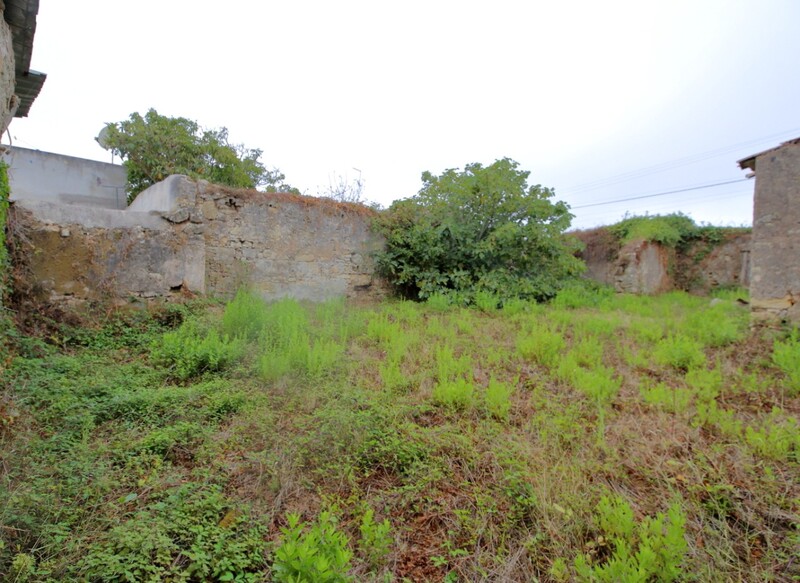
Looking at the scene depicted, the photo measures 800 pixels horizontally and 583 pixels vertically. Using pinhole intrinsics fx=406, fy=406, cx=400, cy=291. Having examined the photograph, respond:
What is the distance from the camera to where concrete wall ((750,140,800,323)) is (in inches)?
224

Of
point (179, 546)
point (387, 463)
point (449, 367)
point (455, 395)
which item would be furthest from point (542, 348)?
point (179, 546)

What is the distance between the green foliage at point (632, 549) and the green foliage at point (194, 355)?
3.48 meters

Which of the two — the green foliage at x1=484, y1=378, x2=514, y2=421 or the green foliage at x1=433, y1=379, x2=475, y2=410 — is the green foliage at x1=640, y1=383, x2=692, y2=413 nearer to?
the green foliage at x1=484, y1=378, x2=514, y2=421

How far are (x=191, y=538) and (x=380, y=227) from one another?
760 centimetres

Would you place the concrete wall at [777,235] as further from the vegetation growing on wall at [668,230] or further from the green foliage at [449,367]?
the vegetation growing on wall at [668,230]

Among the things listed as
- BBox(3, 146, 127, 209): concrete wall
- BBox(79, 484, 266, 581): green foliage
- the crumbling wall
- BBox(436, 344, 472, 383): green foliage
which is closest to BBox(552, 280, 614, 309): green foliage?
BBox(436, 344, 472, 383): green foliage

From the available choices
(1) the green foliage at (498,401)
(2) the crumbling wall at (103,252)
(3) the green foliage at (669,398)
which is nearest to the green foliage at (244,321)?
(2) the crumbling wall at (103,252)

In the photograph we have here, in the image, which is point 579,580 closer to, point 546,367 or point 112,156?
point 546,367

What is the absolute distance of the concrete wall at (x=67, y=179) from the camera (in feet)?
33.1

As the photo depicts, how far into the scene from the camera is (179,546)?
1.94 m

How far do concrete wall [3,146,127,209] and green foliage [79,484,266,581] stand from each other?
1137 centimetres

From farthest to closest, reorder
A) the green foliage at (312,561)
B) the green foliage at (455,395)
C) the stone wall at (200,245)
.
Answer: the stone wall at (200,245)
the green foliage at (455,395)
the green foliage at (312,561)

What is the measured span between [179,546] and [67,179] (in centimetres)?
1235

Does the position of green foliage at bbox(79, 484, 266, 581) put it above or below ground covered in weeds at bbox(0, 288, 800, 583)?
below
